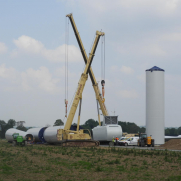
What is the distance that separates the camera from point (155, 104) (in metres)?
55.2

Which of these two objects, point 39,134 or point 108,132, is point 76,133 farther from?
point 39,134

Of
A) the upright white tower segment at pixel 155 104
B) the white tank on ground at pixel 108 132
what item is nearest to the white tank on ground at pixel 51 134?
the white tank on ground at pixel 108 132

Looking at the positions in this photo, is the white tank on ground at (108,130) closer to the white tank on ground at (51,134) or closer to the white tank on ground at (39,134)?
the white tank on ground at (51,134)

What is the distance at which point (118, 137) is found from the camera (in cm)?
5209

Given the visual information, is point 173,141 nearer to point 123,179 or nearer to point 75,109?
point 75,109

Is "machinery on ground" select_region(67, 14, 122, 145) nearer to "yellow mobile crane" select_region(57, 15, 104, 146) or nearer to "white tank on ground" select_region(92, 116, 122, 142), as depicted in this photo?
"white tank on ground" select_region(92, 116, 122, 142)

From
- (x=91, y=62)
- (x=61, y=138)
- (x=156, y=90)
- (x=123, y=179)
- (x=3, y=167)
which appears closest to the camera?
(x=123, y=179)

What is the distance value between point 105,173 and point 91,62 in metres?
32.8

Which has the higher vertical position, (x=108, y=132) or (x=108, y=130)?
(x=108, y=130)

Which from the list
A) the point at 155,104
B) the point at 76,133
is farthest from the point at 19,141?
the point at 155,104

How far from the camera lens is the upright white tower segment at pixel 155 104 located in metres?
55.3

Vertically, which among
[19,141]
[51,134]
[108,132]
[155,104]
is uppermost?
[155,104]

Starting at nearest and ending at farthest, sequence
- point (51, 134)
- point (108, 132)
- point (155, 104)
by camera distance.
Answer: point (108, 132) < point (51, 134) < point (155, 104)

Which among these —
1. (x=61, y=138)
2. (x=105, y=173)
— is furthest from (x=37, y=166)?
(x=61, y=138)
